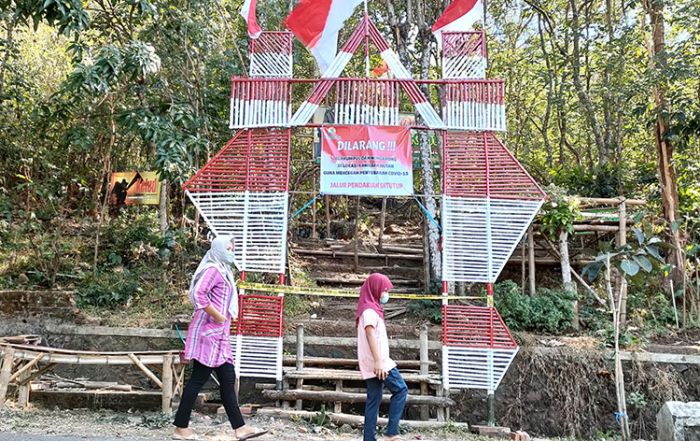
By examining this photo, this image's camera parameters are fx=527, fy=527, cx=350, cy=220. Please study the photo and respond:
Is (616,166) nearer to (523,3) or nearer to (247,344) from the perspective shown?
(523,3)

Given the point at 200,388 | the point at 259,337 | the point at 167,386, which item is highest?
the point at 259,337

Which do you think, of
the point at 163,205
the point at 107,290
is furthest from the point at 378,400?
the point at 163,205

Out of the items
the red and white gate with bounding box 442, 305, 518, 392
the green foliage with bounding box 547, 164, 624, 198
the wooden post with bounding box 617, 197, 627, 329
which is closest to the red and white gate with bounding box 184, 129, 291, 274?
the red and white gate with bounding box 442, 305, 518, 392

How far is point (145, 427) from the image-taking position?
16.8 feet

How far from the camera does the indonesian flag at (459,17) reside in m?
6.71

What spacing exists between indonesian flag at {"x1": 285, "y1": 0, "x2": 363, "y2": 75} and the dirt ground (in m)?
4.40

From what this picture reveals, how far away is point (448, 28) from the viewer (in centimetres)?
673

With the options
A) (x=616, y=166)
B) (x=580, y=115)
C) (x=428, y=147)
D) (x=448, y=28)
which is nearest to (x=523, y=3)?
(x=580, y=115)

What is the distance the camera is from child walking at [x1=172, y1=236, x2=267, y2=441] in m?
4.16

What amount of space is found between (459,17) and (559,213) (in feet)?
11.2

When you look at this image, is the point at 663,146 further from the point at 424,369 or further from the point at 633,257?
the point at 424,369

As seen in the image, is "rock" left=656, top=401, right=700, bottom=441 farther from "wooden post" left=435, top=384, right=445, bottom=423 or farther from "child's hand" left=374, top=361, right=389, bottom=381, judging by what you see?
"wooden post" left=435, top=384, right=445, bottom=423

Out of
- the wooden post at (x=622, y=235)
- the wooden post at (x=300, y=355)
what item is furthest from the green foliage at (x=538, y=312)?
the wooden post at (x=300, y=355)

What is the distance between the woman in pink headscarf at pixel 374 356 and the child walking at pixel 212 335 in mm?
1003
